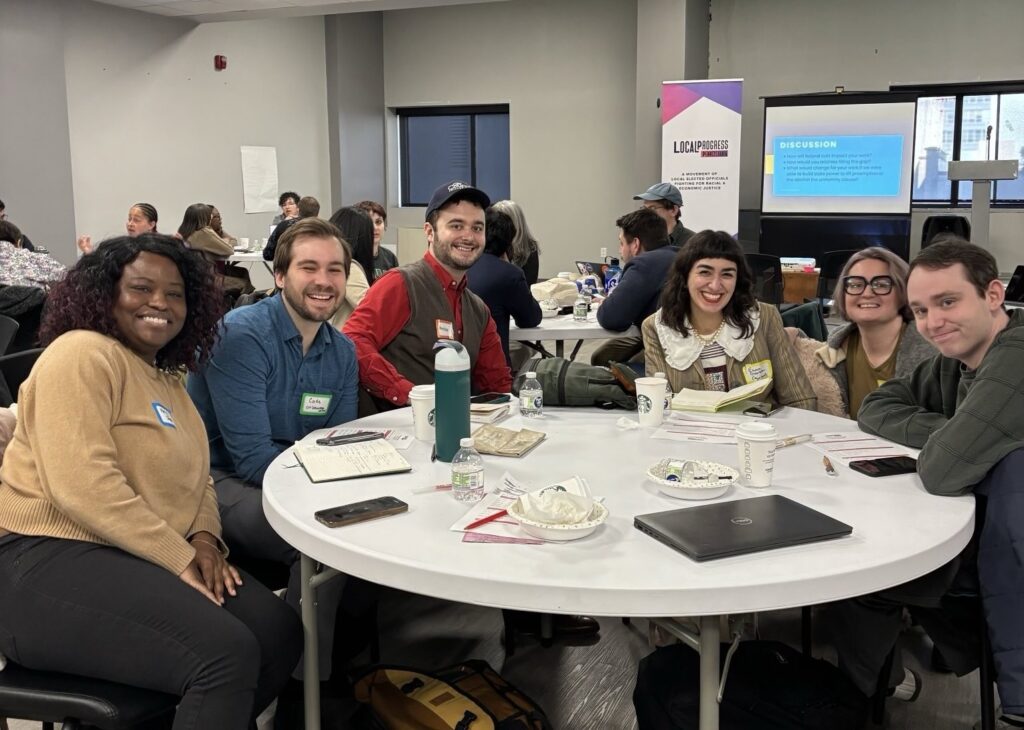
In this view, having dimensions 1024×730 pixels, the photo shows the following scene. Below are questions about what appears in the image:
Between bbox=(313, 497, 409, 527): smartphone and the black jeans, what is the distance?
0.25 m

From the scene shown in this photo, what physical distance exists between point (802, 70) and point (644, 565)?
9331 millimetres

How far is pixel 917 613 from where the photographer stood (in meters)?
1.88

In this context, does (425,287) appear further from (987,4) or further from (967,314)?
(987,4)

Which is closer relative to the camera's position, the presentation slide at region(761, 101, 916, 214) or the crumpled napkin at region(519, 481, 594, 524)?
the crumpled napkin at region(519, 481, 594, 524)

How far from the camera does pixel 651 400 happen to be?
2.30m

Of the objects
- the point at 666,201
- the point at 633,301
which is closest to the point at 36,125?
the point at 666,201

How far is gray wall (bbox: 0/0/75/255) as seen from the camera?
7.77 meters

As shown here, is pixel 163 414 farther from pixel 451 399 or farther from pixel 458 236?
pixel 458 236

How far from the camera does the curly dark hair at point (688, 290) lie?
2.74 metres

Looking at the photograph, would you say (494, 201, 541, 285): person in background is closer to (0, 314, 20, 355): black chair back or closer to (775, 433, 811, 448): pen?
(0, 314, 20, 355): black chair back

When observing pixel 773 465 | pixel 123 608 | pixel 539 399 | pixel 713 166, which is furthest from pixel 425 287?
pixel 713 166

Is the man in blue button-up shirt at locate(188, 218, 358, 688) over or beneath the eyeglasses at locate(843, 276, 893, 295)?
beneath

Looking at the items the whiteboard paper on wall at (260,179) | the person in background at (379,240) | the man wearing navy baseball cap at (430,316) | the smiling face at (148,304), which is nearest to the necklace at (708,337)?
the man wearing navy baseball cap at (430,316)

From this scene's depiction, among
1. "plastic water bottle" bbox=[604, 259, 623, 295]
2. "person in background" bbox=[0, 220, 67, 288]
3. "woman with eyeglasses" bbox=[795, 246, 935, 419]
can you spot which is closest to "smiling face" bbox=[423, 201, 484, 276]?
"woman with eyeglasses" bbox=[795, 246, 935, 419]
